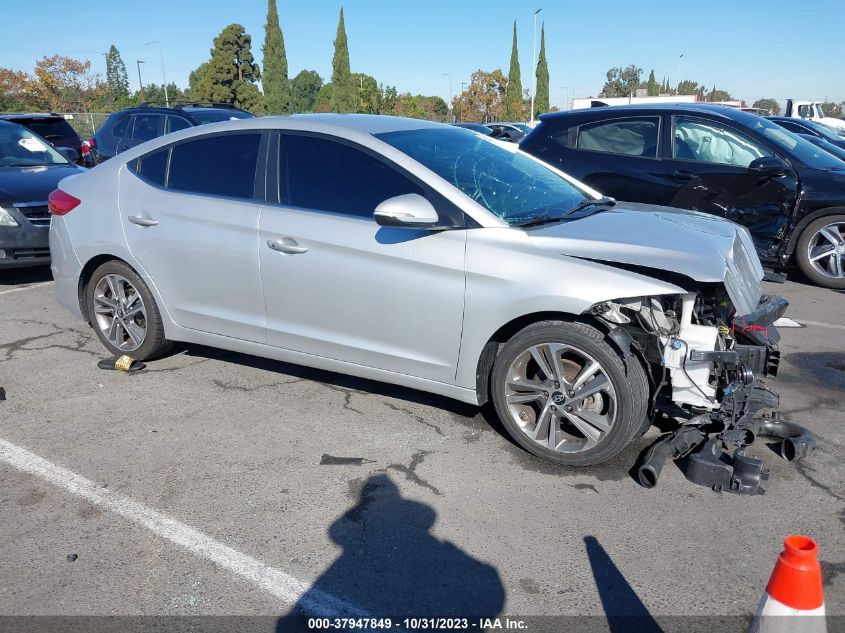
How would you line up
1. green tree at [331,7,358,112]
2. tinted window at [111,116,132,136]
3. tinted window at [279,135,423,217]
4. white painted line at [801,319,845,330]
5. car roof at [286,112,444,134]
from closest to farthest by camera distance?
tinted window at [279,135,423,217]
car roof at [286,112,444,134]
white painted line at [801,319,845,330]
tinted window at [111,116,132,136]
green tree at [331,7,358,112]

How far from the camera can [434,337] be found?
13.2 feet

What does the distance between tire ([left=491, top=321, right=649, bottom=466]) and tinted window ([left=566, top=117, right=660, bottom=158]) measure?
457cm

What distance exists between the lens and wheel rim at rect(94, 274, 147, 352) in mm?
5234

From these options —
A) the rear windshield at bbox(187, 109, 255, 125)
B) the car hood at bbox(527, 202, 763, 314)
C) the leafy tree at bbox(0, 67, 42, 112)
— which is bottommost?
the car hood at bbox(527, 202, 763, 314)

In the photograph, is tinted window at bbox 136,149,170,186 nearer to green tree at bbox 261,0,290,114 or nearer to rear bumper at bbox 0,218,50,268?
rear bumper at bbox 0,218,50,268

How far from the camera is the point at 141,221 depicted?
4953mm


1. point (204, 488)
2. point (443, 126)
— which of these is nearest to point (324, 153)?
point (443, 126)

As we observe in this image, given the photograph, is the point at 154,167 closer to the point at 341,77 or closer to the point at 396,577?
the point at 396,577

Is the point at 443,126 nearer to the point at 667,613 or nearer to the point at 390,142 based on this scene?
the point at 390,142

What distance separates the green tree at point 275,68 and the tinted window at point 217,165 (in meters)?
53.7

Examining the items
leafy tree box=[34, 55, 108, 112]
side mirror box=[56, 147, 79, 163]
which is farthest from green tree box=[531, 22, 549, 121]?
side mirror box=[56, 147, 79, 163]

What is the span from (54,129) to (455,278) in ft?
40.1

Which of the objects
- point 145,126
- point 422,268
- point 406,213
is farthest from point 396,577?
point 145,126

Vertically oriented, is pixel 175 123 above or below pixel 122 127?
above
